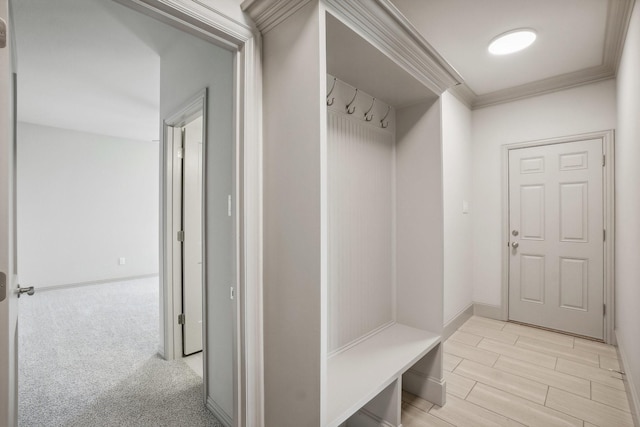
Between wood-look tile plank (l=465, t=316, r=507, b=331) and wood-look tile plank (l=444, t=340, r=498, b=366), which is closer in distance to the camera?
wood-look tile plank (l=444, t=340, r=498, b=366)

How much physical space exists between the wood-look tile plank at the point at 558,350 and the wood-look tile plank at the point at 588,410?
0.67 meters

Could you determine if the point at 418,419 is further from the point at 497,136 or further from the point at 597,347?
the point at 497,136

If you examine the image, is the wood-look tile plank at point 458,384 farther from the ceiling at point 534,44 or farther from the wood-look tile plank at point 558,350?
the ceiling at point 534,44

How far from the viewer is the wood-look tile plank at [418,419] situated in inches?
69.7

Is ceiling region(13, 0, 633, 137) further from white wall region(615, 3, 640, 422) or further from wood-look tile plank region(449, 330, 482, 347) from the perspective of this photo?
wood-look tile plank region(449, 330, 482, 347)

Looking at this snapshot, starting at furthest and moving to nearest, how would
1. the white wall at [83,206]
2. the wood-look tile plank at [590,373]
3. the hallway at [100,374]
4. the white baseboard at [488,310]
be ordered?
the white wall at [83,206]
the white baseboard at [488,310]
the wood-look tile plank at [590,373]
the hallway at [100,374]

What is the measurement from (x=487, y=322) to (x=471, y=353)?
35.7 inches

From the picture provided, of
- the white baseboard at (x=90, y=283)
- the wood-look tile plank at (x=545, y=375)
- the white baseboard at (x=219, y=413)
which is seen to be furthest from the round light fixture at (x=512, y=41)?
the white baseboard at (x=90, y=283)

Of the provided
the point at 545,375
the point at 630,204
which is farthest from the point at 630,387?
the point at 630,204

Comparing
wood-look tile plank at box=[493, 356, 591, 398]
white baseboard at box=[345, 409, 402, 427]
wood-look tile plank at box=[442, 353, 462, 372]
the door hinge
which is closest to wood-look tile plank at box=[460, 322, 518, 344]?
wood-look tile plank at box=[493, 356, 591, 398]

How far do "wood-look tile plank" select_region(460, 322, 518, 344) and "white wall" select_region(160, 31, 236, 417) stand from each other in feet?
8.28

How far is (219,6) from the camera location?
1.24 metres

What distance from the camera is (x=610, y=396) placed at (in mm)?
2021

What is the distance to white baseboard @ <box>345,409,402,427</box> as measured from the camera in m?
1.65
